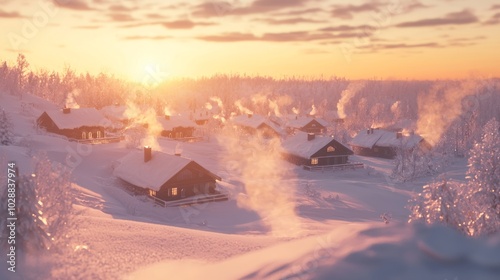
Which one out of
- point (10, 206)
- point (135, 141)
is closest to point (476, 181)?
point (10, 206)

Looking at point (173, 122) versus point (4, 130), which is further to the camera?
point (173, 122)

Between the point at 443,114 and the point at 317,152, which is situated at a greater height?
the point at 443,114

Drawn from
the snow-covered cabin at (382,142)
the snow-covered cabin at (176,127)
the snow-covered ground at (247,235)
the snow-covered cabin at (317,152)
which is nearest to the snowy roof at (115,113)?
the snow-covered cabin at (176,127)

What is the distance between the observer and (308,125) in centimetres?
10075

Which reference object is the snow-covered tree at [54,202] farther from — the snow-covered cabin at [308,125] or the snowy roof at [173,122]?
the snow-covered cabin at [308,125]

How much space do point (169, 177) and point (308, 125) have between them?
66290 millimetres

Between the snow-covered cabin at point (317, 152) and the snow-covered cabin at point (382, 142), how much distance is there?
13.8 metres

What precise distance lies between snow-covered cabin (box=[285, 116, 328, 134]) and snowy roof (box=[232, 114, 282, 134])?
21.5 ft

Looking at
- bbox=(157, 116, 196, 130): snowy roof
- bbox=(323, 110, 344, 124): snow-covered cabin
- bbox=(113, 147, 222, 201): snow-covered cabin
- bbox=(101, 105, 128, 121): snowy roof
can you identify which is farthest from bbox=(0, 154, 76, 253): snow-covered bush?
bbox=(323, 110, 344, 124): snow-covered cabin

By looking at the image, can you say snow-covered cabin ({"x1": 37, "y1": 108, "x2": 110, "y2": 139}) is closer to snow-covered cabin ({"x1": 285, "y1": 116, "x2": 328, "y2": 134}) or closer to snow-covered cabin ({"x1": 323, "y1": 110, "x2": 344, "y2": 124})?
Answer: snow-covered cabin ({"x1": 285, "y1": 116, "x2": 328, "y2": 134})

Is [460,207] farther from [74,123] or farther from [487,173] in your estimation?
[74,123]

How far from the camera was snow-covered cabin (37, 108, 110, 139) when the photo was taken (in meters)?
63.1

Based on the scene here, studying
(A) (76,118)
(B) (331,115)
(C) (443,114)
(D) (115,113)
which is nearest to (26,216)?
(A) (76,118)

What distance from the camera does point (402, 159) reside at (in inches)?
2254
